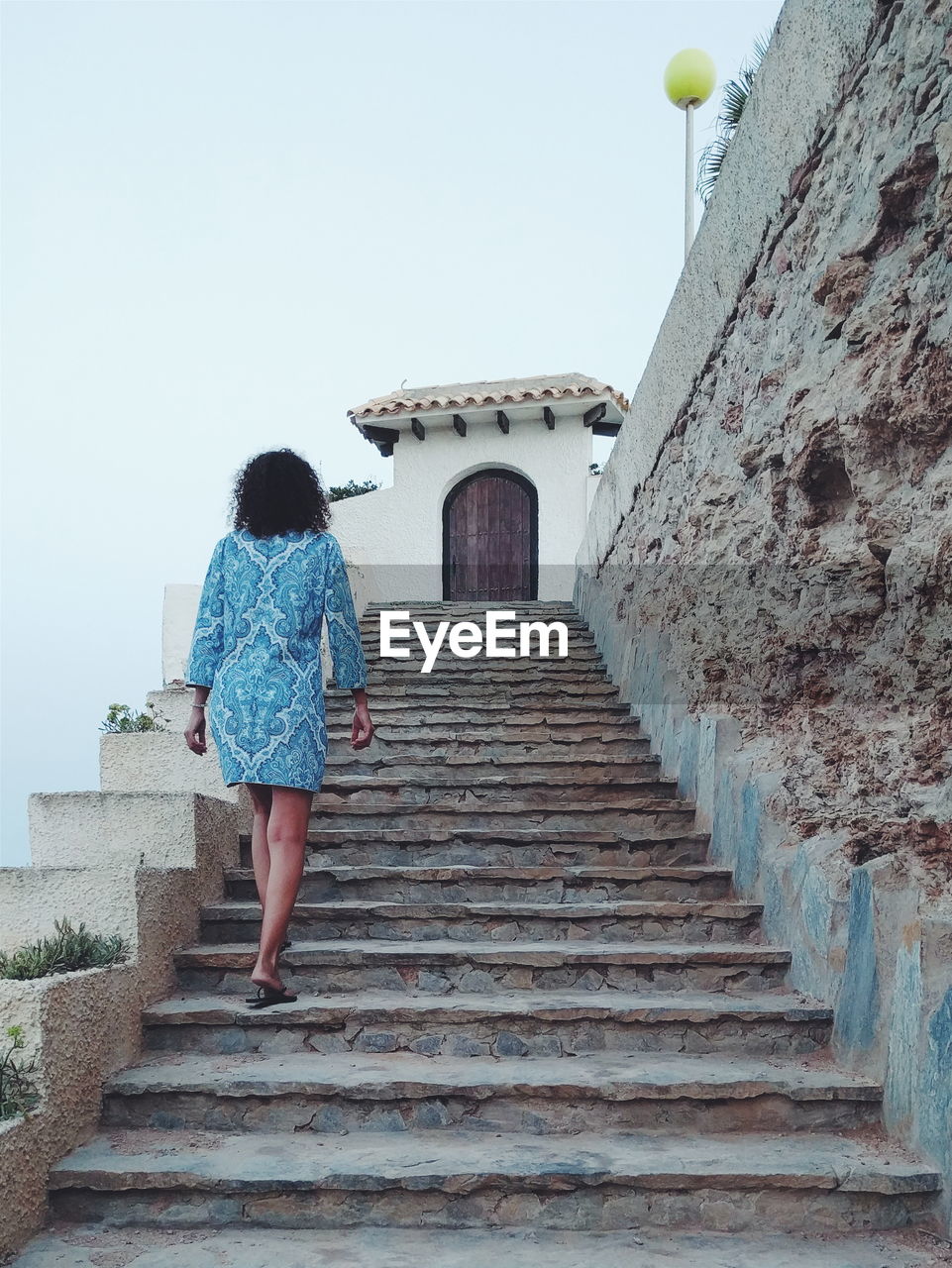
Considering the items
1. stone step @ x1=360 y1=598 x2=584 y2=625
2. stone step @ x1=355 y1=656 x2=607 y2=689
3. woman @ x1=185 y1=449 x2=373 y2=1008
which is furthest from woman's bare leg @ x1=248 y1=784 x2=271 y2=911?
stone step @ x1=360 y1=598 x2=584 y2=625

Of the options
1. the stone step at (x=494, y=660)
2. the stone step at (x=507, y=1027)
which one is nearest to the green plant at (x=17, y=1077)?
the stone step at (x=507, y=1027)

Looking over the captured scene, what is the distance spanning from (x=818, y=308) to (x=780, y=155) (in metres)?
0.66

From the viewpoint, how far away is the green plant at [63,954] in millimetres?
2502

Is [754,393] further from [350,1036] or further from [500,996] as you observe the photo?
[350,1036]

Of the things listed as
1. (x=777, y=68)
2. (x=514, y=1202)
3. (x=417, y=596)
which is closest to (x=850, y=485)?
(x=777, y=68)

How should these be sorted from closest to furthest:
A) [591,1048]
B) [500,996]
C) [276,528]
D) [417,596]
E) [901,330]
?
[901,330]
[591,1048]
[500,996]
[276,528]
[417,596]

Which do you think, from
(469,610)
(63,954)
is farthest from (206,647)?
(469,610)

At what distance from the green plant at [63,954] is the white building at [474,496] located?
8.93 meters

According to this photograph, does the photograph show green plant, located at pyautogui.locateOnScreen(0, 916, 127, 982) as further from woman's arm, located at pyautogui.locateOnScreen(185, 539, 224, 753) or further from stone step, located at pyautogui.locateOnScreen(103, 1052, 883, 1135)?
woman's arm, located at pyautogui.locateOnScreen(185, 539, 224, 753)

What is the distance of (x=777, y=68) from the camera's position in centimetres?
337

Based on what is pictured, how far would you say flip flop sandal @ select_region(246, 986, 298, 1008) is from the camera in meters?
2.86

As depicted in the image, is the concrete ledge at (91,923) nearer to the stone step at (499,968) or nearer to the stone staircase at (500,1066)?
the stone staircase at (500,1066)

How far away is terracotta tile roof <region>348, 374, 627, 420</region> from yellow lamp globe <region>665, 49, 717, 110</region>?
2984mm

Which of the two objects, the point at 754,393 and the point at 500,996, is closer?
the point at 500,996
